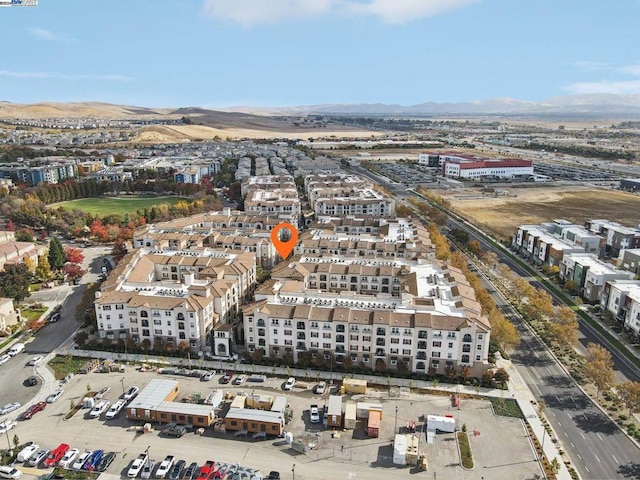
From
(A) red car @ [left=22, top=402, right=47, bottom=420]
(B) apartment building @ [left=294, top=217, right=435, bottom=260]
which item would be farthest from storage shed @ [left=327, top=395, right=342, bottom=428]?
(B) apartment building @ [left=294, top=217, right=435, bottom=260]

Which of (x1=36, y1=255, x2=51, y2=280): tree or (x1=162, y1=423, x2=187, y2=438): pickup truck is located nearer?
(x1=162, y1=423, x2=187, y2=438): pickup truck

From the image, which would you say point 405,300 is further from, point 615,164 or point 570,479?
point 615,164

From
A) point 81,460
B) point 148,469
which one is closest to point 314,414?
point 148,469

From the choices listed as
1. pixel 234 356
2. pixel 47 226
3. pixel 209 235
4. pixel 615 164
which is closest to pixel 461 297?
pixel 234 356

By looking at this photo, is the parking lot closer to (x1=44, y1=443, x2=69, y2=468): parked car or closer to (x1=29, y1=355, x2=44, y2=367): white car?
(x1=44, y1=443, x2=69, y2=468): parked car

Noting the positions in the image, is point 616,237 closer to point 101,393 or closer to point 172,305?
point 172,305

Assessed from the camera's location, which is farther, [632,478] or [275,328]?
[275,328]
